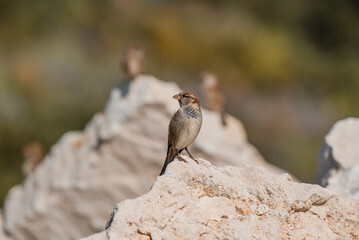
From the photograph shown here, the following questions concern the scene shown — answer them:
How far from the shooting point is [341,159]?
21.8 feet

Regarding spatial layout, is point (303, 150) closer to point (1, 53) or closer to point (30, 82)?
point (30, 82)

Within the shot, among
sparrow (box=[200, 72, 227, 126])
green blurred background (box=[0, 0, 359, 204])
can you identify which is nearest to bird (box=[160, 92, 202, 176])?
sparrow (box=[200, 72, 227, 126])

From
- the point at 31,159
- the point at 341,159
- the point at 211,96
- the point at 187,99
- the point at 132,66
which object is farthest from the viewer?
the point at 31,159

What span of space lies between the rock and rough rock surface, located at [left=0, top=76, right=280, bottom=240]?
4.18 meters

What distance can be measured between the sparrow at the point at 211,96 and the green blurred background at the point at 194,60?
9.12m

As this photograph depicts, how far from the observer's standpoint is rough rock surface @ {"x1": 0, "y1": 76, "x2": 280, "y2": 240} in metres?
9.23

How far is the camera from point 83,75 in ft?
80.3

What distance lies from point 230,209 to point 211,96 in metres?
6.88

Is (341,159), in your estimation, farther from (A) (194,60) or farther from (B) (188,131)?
(A) (194,60)

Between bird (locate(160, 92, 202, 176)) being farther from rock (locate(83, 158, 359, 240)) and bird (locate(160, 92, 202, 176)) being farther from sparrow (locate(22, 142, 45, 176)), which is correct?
sparrow (locate(22, 142, 45, 176))

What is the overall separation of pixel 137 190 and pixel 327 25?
18388 mm

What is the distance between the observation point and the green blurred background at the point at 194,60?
22562mm

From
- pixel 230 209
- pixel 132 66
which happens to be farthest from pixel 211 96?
pixel 230 209

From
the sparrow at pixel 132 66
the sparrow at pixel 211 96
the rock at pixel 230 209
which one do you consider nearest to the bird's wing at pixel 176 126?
the rock at pixel 230 209
